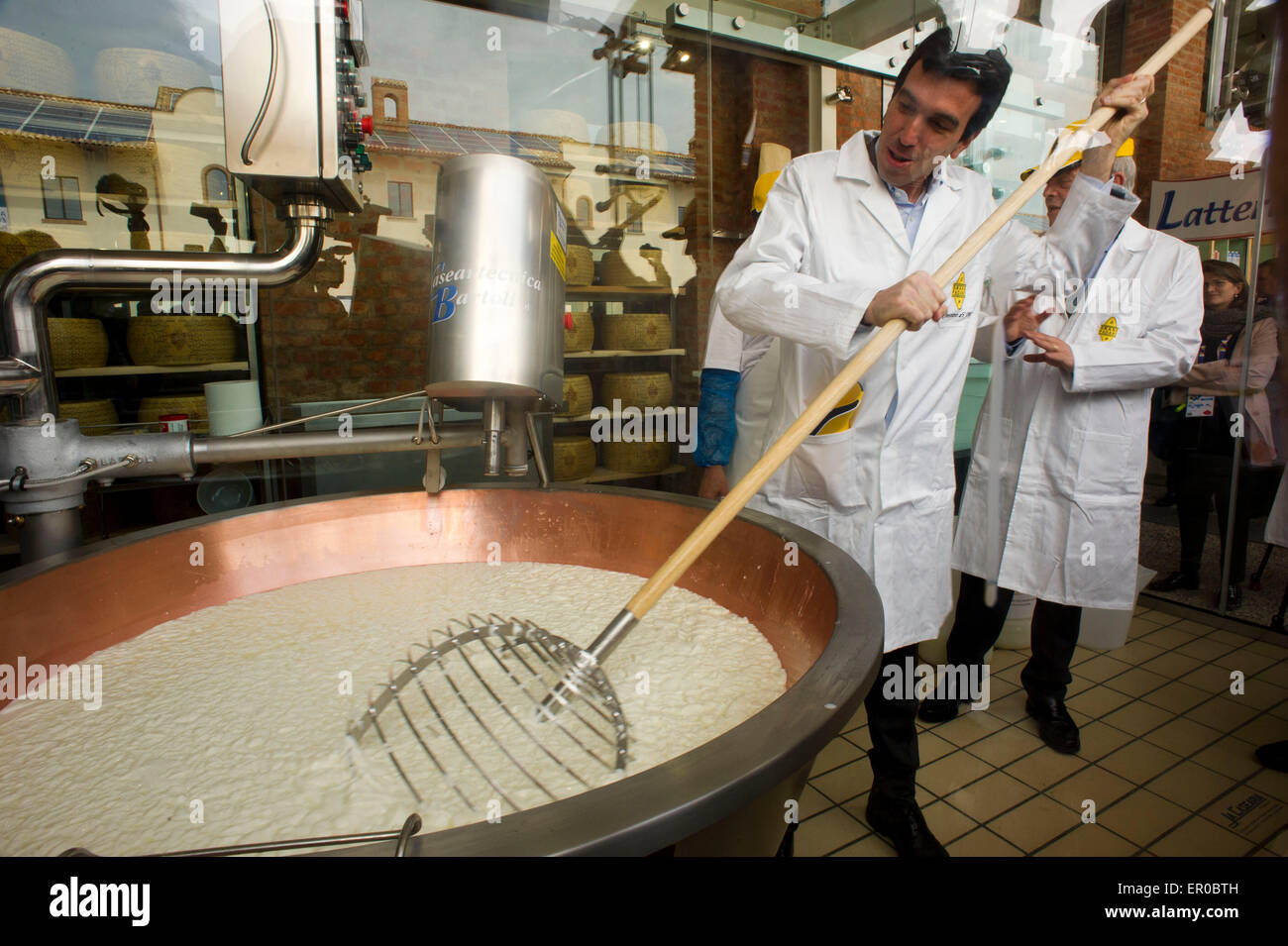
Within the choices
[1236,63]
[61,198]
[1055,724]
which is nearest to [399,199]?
[61,198]

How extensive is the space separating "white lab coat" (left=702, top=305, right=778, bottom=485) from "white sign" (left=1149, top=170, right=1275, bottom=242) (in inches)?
123

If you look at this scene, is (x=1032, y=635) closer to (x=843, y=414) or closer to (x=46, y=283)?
(x=843, y=414)

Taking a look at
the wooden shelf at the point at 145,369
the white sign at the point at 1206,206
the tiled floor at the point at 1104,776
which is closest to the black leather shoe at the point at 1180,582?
the tiled floor at the point at 1104,776

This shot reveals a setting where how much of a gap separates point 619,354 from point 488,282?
9.04ft

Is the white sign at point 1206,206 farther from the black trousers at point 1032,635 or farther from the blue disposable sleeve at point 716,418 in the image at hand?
the blue disposable sleeve at point 716,418

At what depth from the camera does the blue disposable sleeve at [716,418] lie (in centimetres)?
200

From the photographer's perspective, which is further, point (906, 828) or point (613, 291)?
point (613, 291)

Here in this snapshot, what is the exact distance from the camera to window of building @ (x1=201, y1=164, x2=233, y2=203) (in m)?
2.83

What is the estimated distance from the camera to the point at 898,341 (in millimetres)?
1403

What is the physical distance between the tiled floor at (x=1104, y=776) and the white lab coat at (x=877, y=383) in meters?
0.56

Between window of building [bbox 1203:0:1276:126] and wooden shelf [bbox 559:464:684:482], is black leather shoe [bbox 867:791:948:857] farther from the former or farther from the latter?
window of building [bbox 1203:0:1276:126]

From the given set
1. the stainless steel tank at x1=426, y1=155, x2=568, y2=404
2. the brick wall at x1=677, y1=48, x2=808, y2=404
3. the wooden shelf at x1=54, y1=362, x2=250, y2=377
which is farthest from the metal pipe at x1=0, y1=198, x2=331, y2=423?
the brick wall at x1=677, y1=48, x2=808, y2=404
